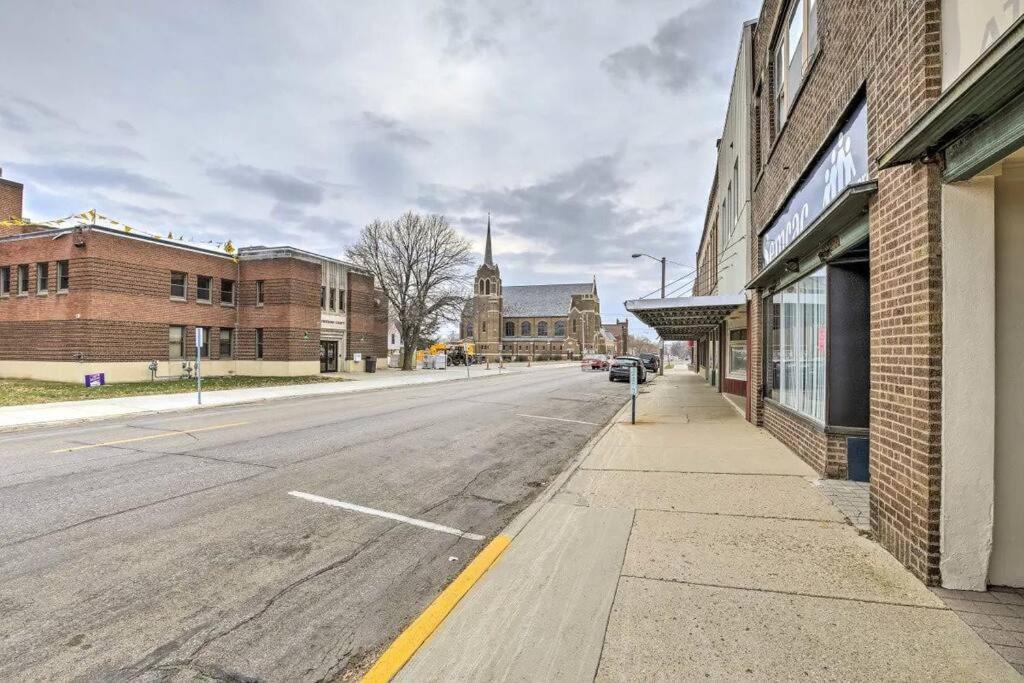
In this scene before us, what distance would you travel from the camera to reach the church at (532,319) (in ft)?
315

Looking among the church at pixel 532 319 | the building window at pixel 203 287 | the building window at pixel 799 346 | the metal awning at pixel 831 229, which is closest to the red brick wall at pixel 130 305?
the building window at pixel 203 287

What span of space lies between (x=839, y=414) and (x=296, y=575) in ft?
20.8

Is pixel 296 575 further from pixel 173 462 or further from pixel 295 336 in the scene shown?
pixel 295 336

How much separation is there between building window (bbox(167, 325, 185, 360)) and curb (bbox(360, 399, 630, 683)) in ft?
90.6

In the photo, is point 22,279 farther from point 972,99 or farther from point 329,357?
point 972,99

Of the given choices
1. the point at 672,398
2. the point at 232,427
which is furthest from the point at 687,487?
the point at 672,398

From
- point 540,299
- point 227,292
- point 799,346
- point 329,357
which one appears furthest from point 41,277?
point 540,299

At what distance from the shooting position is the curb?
2844 millimetres

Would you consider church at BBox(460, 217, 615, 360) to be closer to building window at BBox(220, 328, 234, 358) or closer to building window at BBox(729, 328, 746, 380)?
building window at BBox(220, 328, 234, 358)

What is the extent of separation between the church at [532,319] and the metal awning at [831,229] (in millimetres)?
86698

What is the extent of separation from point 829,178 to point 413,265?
4161 centimetres

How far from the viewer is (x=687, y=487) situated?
21.0ft

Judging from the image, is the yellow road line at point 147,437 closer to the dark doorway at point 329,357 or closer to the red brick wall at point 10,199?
the dark doorway at point 329,357

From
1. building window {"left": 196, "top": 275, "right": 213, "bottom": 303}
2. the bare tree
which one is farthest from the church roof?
building window {"left": 196, "top": 275, "right": 213, "bottom": 303}
